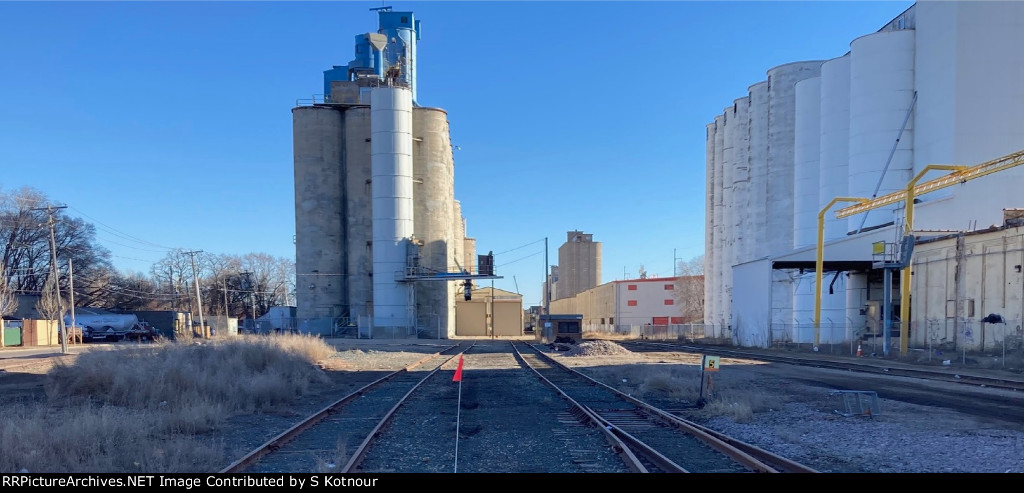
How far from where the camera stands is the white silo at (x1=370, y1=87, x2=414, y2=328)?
59.6 m

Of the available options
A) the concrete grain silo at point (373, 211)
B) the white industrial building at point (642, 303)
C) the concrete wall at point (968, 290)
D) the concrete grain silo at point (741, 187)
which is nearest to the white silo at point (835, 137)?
the concrete grain silo at point (741, 187)

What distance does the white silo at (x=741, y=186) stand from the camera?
66750mm

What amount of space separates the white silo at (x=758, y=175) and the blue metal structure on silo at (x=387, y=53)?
3686cm

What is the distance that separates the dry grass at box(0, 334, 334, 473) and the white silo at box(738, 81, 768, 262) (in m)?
49.2

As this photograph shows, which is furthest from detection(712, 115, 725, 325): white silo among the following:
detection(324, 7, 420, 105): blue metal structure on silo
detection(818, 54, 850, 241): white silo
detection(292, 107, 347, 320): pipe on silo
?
detection(292, 107, 347, 320): pipe on silo

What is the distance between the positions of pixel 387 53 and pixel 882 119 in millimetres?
51222

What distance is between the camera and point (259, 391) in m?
16.0

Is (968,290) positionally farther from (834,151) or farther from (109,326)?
(109,326)

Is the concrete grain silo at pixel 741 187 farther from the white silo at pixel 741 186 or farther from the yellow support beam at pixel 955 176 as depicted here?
the yellow support beam at pixel 955 176

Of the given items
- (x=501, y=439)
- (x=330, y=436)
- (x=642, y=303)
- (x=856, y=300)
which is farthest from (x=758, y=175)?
(x=330, y=436)

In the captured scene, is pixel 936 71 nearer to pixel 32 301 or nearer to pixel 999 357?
pixel 999 357

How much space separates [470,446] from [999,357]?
26.4 m

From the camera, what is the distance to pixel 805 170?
58094 mm
